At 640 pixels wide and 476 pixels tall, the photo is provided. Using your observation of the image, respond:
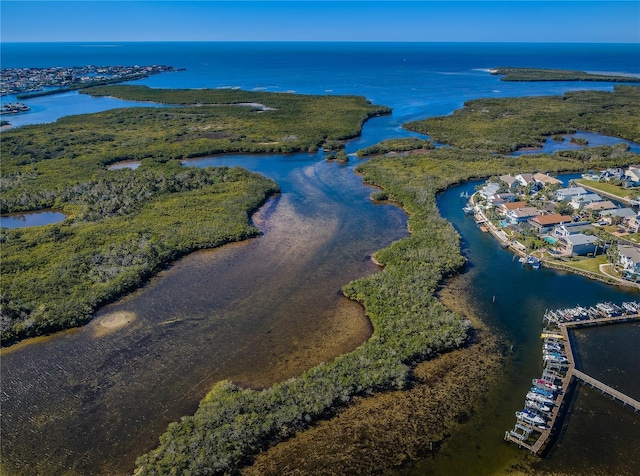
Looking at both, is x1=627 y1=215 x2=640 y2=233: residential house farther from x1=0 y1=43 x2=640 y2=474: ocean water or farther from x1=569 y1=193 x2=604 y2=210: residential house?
x1=0 y1=43 x2=640 y2=474: ocean water

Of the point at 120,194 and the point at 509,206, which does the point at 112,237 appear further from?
the point at 509,206

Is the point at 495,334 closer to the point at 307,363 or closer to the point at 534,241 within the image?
the point at 307,363

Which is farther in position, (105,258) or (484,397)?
(105,258)

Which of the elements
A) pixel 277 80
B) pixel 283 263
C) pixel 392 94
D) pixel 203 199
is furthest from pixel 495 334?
pixel 277 80

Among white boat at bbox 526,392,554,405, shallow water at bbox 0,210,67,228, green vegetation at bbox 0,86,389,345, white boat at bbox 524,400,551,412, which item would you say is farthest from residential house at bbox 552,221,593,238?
shallow water at bbox 0,210,67,228

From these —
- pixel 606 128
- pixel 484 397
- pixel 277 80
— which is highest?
pixel 277 80

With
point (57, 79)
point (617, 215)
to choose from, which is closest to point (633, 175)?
point (617, 215)
